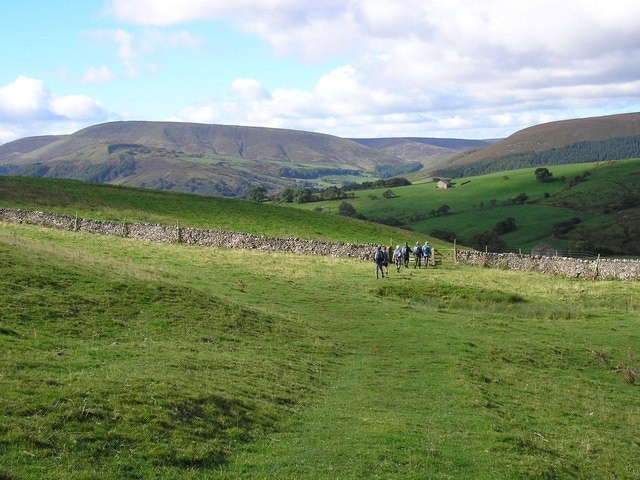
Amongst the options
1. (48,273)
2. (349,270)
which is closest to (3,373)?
(48,273)

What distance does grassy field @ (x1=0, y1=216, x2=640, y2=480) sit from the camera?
11.7 metres

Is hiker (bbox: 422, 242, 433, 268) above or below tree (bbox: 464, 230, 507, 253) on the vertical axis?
above

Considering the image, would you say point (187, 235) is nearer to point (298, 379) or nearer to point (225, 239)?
point (225, 239)

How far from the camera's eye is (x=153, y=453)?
442 inches

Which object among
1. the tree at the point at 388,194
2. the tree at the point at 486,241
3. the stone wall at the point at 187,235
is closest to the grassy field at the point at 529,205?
the tree at the point at 388,194

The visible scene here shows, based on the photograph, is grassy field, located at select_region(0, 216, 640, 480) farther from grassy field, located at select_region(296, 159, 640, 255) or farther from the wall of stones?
grassy field, located at select_region(296, 159, 640, 255)

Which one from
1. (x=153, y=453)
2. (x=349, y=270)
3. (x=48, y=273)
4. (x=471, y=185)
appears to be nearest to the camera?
(x=153, y=453)

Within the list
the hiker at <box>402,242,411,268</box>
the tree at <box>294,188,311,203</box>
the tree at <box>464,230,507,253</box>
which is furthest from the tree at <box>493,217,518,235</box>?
the hiker at <box>402,242,411,268</box>

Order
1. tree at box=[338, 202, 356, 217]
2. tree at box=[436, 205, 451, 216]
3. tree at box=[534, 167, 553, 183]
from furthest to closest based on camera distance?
tree at box=[534, 167, 553, 183] → tree at box=[436, 205, 451, 216] → tree at box=[338, 202, 356, 217]

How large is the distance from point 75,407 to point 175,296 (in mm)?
14591

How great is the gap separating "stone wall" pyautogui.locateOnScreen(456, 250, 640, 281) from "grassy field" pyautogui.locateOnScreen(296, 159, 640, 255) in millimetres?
52971

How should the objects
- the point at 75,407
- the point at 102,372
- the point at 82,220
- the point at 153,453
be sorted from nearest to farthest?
the point at 153,453, the point at 75,407, the point at 102,372, the point at 82,220

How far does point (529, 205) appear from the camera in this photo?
14388 centimetres

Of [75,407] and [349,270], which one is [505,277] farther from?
[75,407]
